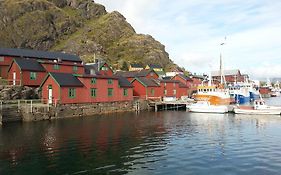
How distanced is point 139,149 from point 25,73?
39.7 metres

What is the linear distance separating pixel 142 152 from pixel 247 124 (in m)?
23.5

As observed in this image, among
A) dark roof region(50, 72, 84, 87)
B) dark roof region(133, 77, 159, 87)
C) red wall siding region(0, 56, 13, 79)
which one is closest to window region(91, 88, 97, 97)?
dark roof region(50, 72, 84, 87)

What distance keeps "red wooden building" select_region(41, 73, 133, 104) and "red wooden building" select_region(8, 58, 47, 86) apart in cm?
596

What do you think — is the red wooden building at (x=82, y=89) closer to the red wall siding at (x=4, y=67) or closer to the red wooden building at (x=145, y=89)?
the red wooden building at (x=145, y=89)

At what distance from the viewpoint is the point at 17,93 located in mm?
50688

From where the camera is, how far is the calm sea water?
19.5 meters

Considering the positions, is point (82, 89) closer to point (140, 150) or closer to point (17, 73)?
point (17, 73)

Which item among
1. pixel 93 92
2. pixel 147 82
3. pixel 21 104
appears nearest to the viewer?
pixel 21 104

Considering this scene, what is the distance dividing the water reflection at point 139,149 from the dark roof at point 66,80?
13.5 m

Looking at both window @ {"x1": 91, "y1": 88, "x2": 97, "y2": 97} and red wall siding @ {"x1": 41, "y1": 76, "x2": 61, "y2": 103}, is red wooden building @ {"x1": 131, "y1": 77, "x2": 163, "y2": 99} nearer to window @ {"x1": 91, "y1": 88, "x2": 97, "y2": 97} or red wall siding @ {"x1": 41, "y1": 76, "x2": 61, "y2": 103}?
window @ {"x1": 91, "y1": 88, "x2": 97, "y2": 97}

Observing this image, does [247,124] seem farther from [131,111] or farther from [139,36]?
[139,36]

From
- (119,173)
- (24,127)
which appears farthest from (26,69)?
(119,173)

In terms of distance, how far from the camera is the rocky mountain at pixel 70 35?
5610 inches

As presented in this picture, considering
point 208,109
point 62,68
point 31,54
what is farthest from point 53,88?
point 208,109
